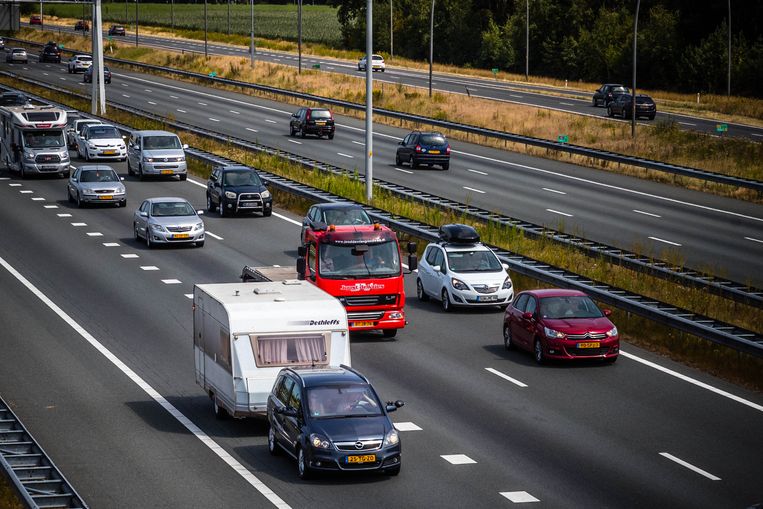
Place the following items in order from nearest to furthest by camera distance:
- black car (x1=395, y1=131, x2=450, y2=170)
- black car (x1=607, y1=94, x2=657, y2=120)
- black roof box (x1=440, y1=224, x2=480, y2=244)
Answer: black roof box (x1=440, y1=224, x2=480, y2=244) → black car (x1=395, y1=131, x2=450, y2=170) → black car (x1=607, y1=94, x2=657, y2=120)

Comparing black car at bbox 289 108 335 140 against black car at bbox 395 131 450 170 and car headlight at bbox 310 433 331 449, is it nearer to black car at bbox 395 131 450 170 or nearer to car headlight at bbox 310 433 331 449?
black car at bbox 395 131 450 170

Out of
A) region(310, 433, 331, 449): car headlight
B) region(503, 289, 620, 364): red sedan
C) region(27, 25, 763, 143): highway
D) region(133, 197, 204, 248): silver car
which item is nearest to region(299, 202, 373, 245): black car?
region(133, 197, 204, 248): silver car

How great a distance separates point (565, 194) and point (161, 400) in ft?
105

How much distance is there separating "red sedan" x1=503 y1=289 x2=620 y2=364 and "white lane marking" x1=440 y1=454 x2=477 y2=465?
273 inches

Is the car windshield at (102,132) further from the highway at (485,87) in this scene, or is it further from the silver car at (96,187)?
→ the highway at (485,87)

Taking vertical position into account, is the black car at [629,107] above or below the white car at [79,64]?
below

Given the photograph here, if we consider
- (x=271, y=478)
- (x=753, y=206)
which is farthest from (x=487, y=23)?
(x=271, y=478)

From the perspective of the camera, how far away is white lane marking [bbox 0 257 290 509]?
1972cm

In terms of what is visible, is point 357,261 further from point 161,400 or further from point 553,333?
point 161,400

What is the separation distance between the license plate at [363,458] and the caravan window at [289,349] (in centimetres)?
348

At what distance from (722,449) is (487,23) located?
14356cm

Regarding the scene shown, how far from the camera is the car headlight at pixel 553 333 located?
→ 27.7m

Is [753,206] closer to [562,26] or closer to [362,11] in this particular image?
[562,26]

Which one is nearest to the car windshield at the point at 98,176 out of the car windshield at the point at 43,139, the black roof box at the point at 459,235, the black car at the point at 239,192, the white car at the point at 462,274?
the black car at the point at 239,192
